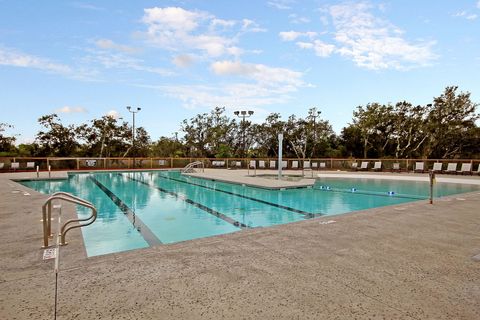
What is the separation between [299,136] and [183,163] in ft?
48.1

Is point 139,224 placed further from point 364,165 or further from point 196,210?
point 364,165

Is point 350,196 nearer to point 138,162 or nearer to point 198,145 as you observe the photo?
point 138,162

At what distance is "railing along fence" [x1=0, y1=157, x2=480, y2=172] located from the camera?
20141 millimetres

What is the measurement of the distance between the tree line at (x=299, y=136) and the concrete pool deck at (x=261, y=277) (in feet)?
69.3

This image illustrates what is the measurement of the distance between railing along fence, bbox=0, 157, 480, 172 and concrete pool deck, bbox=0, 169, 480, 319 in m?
17.0

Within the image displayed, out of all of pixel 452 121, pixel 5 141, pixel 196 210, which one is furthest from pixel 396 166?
pixel 5 141

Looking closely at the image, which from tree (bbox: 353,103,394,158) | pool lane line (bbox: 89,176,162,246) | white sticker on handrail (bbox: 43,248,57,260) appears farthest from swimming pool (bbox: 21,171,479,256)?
tree (bbox: 353,103,394,158)

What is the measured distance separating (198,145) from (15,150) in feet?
61.4

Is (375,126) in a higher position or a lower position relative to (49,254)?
higher

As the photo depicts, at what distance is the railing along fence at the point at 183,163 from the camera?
2014 cm

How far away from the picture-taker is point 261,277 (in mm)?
2777

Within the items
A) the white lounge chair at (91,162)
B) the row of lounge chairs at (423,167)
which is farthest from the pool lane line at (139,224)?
the row of lounge chairs at (423,167)

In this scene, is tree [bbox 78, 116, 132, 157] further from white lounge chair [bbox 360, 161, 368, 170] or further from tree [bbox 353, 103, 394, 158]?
tree [bbox 353, 103, 394, 158]

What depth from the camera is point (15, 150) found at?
89.5 feet
